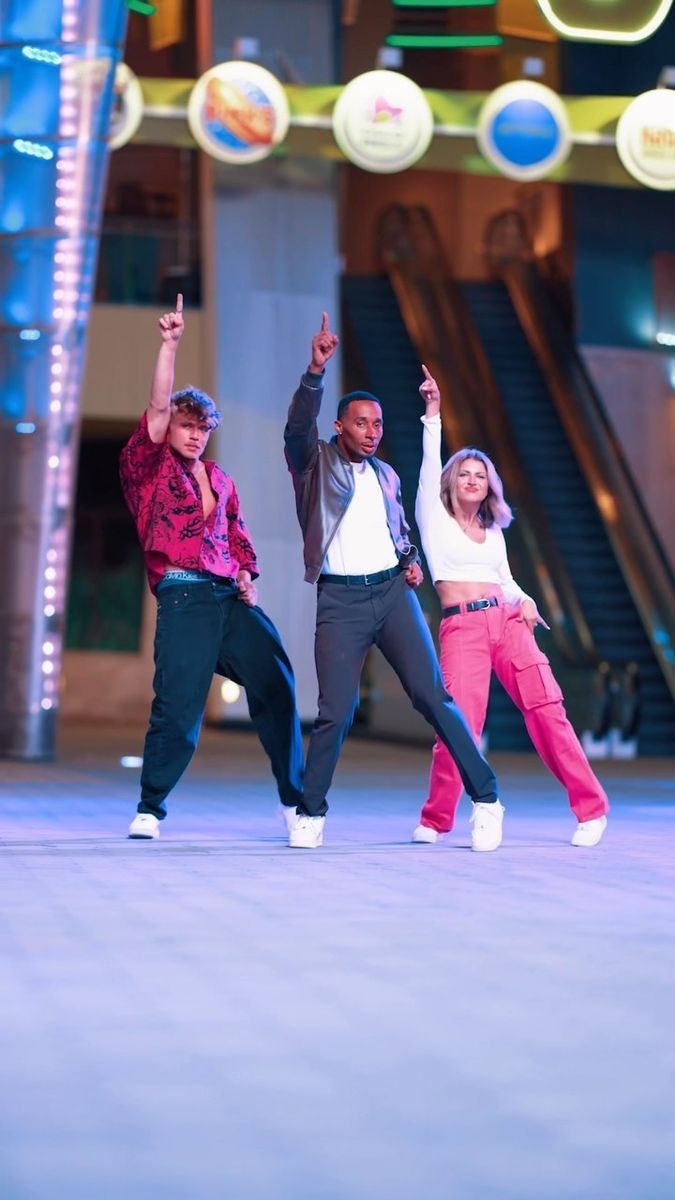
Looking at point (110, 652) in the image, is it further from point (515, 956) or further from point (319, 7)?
point (515, 956)

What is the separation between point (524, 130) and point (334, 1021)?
1333cm

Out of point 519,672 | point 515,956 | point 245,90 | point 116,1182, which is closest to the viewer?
point 116,1182

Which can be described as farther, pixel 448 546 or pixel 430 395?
pixel 448 546

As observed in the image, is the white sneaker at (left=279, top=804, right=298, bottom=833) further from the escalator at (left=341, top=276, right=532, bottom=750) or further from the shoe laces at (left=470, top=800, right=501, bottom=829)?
the escalator at (left=341, top=276, right=532, bottom=750)

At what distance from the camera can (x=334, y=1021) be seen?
→ 13.0 feet

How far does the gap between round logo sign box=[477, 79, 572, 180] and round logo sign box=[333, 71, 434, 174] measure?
0.52 metres

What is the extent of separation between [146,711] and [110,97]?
10.3 meters

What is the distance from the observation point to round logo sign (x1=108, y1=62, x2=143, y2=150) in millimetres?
16422

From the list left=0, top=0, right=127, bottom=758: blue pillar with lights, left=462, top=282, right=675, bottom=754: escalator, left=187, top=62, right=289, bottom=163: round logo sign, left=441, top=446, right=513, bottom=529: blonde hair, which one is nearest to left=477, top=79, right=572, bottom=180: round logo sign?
left=187, top=62, right=289, bottom=163: round logo sign

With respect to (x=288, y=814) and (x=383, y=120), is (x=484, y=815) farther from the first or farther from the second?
(x=383, y=120)

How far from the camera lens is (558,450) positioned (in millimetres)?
20109

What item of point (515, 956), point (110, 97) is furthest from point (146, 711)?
point (515, 956)

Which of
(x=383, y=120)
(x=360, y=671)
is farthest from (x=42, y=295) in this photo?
(x=360, y=671)

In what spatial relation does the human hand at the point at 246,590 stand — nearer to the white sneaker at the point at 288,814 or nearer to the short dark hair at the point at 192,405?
the short dark hair at the point at 192,405
